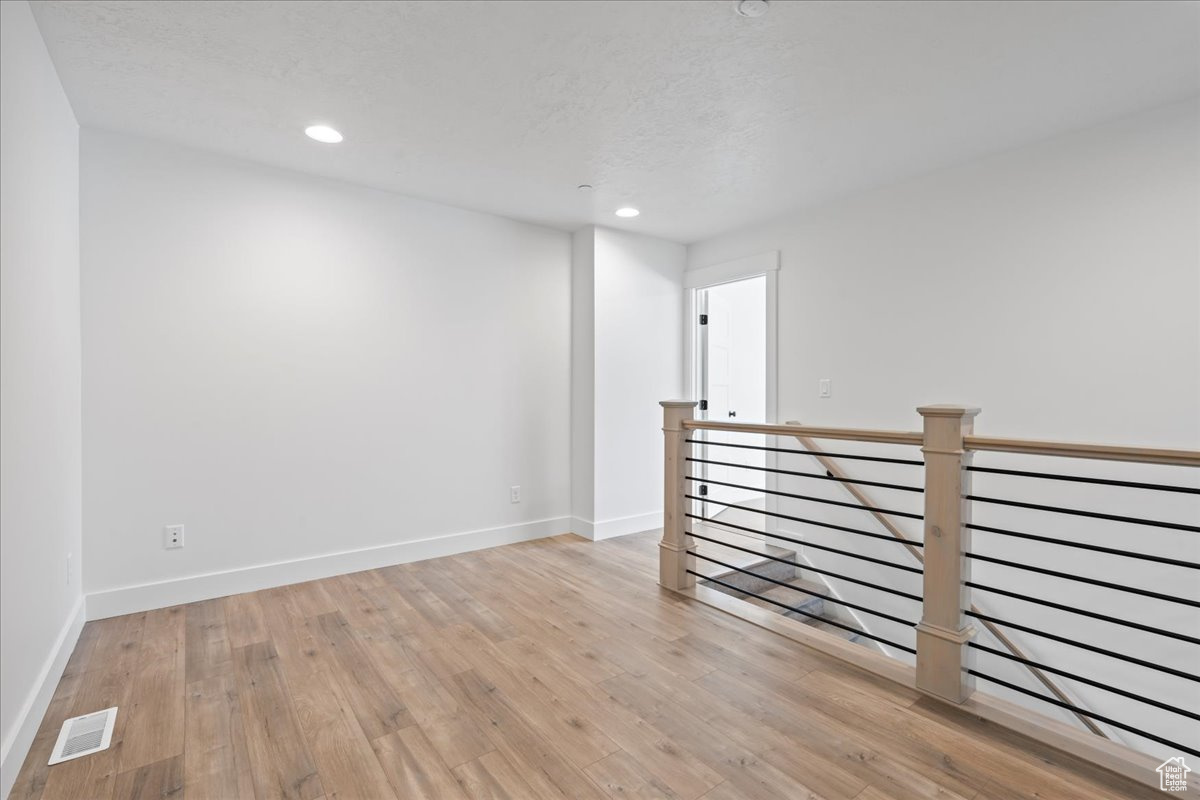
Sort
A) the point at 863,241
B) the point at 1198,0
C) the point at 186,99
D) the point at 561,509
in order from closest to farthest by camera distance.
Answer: the point at 1198,0 → the point at 186,99 → the point at 863,241 → the point at 561,509

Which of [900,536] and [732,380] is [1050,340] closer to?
[900,536]

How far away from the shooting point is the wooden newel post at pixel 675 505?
3064 millimetres

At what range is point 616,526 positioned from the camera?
4324 millimetres

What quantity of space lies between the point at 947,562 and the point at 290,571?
3.25 meters

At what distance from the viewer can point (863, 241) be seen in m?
3.59

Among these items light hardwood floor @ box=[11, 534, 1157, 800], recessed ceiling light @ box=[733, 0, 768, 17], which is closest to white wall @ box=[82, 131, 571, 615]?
light hardwood floor @ box=[11, 534, 1157, 800]

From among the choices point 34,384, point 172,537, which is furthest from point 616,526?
point 34,384

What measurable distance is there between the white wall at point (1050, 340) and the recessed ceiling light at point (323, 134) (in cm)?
299

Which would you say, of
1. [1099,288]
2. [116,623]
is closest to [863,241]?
[1099,288]

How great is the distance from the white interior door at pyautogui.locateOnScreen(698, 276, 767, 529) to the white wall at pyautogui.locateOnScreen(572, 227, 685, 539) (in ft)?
1.44

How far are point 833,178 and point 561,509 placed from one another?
294cm

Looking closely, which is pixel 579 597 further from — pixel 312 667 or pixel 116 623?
pixel 116 623

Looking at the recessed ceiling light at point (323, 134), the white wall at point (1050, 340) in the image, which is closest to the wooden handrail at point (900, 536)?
the white wall at point (1050, 340)

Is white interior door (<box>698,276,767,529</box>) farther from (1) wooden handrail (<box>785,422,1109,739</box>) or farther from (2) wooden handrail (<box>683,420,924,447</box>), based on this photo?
(2) wooden handrail (<box>683,420,924,447</box>)
